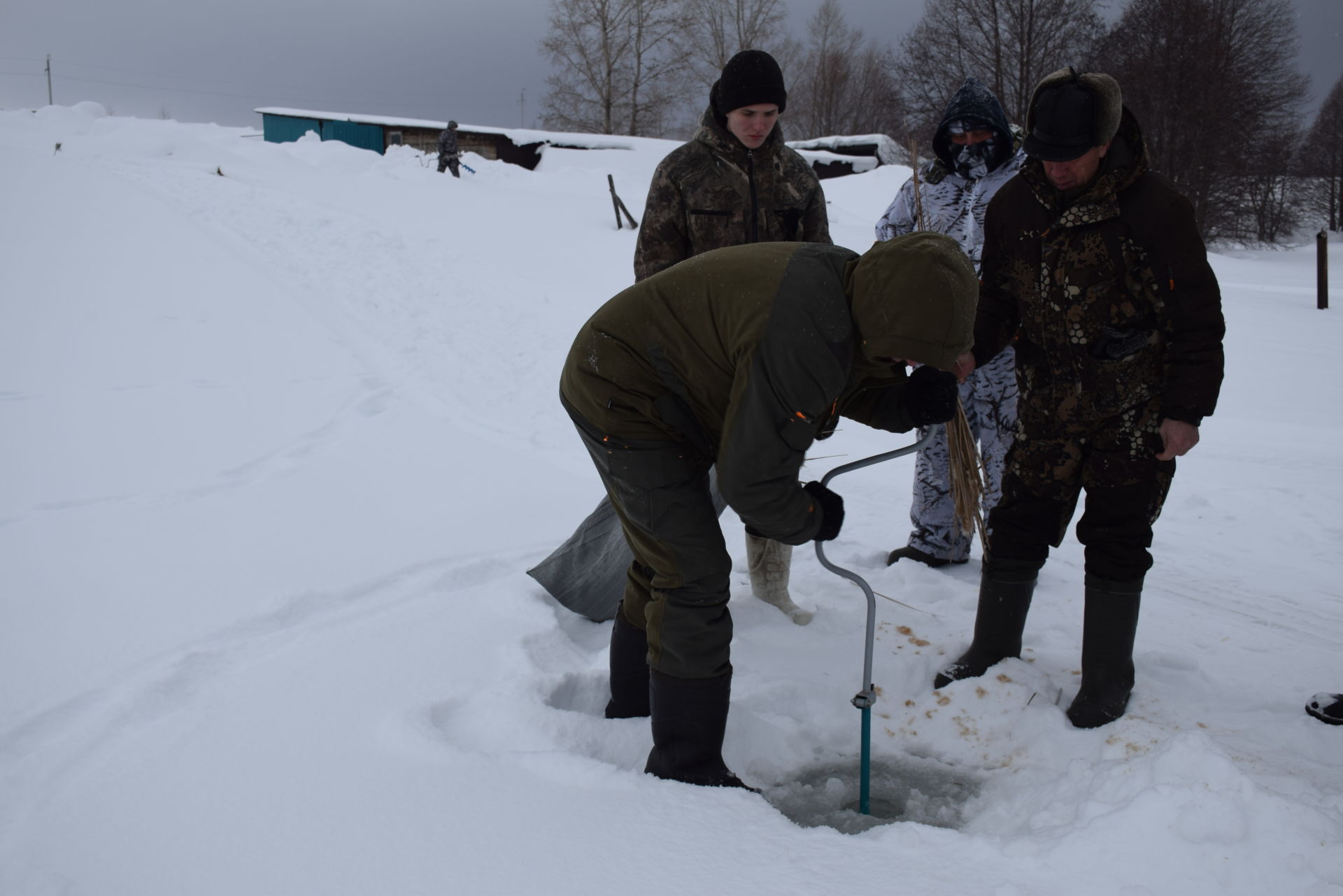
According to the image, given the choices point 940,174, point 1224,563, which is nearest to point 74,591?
point 940,174

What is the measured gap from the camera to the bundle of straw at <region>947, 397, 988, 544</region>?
10.4 ft

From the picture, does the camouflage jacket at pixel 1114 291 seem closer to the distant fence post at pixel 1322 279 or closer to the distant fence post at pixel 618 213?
the distant fence post at pixel 1322 279

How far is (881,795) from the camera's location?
2424 millimetres

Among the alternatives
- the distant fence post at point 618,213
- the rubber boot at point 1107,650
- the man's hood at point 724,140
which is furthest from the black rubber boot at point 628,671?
the distant fence post at point 618,213

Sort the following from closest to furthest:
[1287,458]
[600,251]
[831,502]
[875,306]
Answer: [875,306], [831,502], [1287,458], [600,251]

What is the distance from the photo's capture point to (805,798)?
7.86 feet

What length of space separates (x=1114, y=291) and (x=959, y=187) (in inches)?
46.9

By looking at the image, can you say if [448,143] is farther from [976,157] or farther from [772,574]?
[772,574]

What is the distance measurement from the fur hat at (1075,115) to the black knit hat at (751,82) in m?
0.91

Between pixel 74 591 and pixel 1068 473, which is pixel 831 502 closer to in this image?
pixel 1068 473

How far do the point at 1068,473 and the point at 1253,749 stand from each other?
84 cm

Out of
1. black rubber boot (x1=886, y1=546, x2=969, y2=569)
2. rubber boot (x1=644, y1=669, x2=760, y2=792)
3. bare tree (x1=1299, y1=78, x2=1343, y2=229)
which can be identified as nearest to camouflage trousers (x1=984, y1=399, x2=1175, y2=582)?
black rubber boot (x1=886, y1=546, x2=969, y2=569)

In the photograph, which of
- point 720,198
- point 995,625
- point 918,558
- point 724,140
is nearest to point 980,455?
point 918,558

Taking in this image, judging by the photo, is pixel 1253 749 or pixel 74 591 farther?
pixel 74 591
